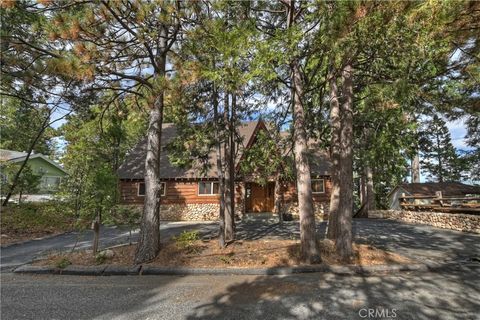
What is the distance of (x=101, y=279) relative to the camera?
634 centimetres

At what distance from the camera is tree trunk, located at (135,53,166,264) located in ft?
24.1

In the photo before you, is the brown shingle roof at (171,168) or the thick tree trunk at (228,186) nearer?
the thick tree trunk at (228,186)

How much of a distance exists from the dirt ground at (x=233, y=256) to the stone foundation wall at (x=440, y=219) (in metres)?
6.18

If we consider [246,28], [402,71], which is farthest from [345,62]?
[246,28]

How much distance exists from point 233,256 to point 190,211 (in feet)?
36.8

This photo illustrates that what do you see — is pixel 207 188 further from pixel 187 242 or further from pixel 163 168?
pixel 187 242

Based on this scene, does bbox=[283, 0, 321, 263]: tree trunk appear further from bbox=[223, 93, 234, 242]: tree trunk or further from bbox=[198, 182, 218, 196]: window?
bbox=[198, 182, 218, 196]: window

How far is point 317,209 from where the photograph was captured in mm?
18078

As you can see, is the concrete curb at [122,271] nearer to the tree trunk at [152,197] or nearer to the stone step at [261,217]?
the tree trunk at [152,197]

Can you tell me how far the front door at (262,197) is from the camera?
19062 millimetres

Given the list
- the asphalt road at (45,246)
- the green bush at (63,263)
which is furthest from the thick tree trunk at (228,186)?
the green bush at (63,263)

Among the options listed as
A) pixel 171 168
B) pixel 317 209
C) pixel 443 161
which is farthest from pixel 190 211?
pixel 443 161

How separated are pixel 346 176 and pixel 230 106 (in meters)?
5.01

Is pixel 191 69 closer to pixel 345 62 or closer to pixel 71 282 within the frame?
pixel 345 62
